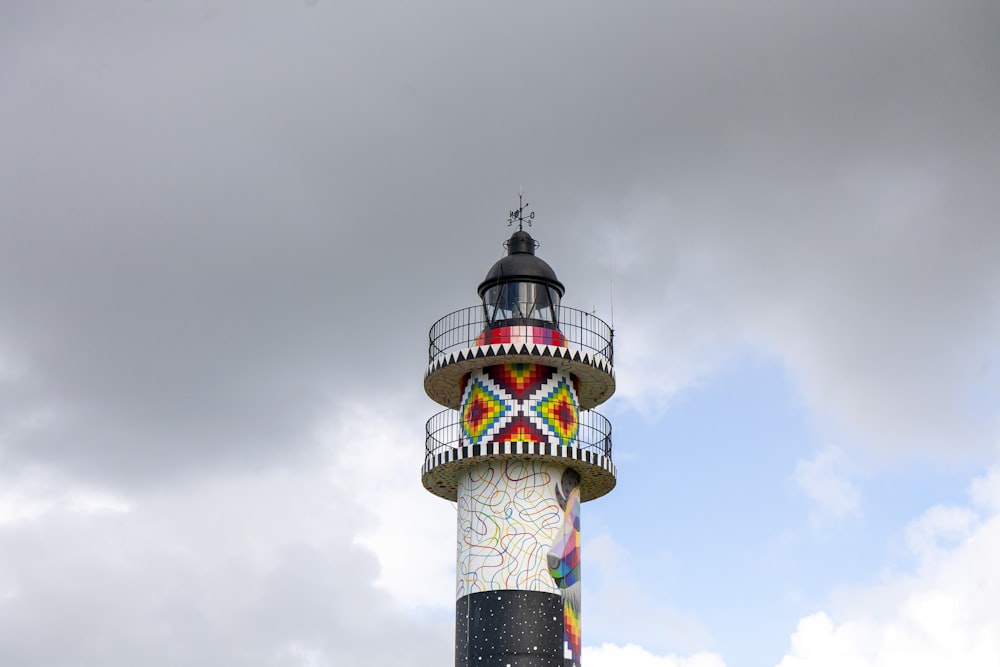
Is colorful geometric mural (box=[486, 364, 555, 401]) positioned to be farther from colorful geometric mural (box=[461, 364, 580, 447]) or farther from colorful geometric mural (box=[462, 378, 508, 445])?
colorful geometric mural (box=[462, 378, 508, 445])

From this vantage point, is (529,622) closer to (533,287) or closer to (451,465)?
(451,465)

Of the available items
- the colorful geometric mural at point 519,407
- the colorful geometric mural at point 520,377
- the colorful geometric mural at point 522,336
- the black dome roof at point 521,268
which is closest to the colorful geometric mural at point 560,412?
the colorful geometric mural at point 519,407

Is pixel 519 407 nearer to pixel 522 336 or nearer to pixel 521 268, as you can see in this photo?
pixel 522 336

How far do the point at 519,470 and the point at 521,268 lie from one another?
632 cm

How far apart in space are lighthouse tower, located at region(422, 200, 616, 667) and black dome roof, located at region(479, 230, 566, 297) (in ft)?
0.17

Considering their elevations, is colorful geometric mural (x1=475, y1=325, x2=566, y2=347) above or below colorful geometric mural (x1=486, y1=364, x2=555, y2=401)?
above

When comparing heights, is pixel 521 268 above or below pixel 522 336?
above

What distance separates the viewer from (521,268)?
47.2 m

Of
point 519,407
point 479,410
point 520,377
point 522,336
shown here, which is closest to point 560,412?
point 519,407

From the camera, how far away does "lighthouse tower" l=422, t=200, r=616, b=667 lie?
4325 centimetres

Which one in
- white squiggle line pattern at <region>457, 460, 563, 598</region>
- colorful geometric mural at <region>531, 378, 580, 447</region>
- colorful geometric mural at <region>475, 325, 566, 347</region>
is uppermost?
colorful geometric mural at <region>475, 325, 566, 347</region>

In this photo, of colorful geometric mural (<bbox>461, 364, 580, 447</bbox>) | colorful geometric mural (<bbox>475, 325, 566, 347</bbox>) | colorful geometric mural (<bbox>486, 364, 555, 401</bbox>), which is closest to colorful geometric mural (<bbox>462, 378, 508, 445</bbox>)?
colorful geometric mural (<bbox>461, 364, 580, 447</bbox>)

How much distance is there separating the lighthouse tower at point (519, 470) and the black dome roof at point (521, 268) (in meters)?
0.05

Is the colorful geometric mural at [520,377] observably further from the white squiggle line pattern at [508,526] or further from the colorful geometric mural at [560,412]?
the white squiggle line pattern at [508,526]
